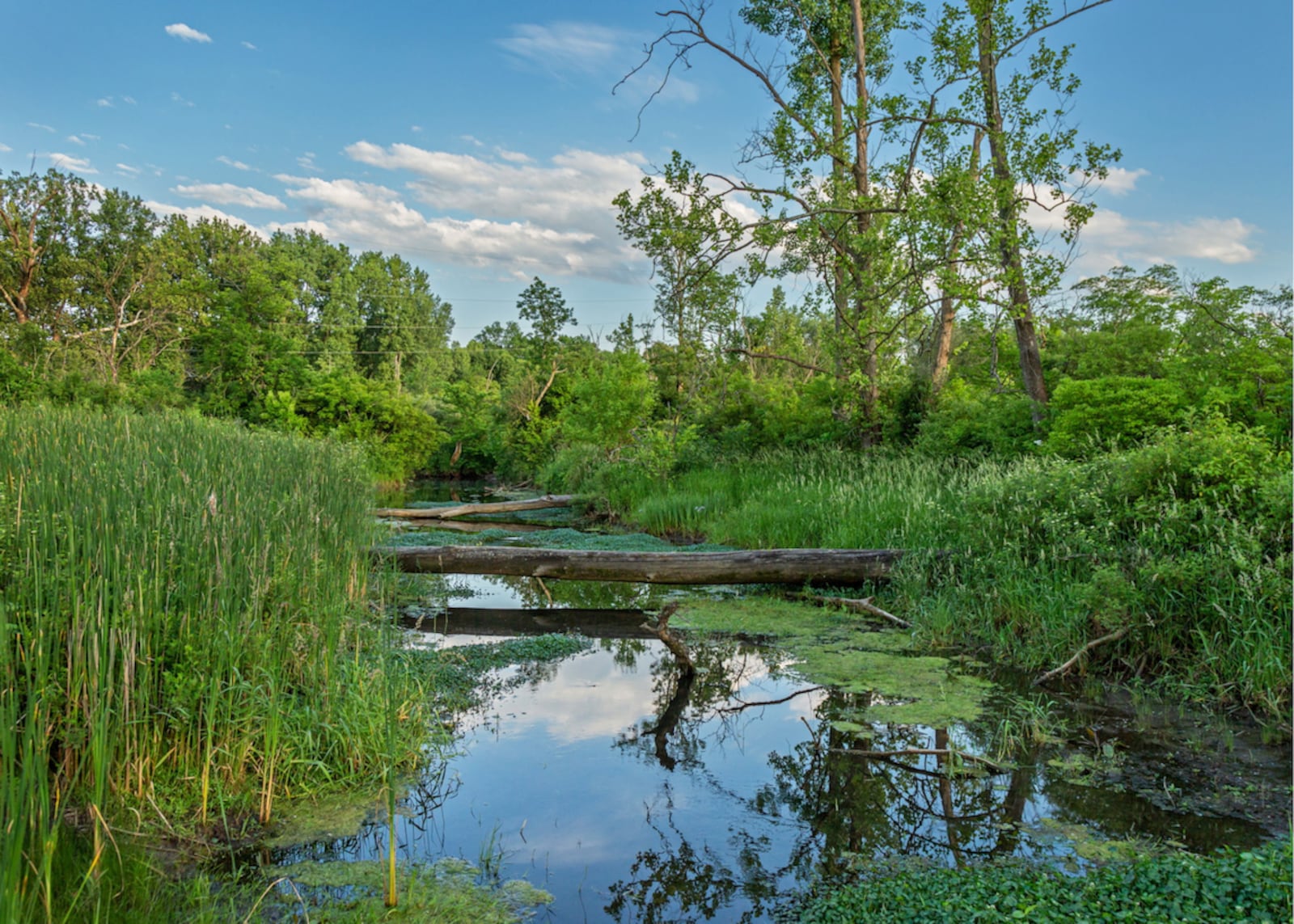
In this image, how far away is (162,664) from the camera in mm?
3277

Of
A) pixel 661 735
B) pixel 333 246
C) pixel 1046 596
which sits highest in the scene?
pixel 333 246

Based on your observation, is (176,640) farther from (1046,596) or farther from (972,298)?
(972,298)

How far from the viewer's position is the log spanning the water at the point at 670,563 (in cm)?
773

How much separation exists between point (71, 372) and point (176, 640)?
17.0 m

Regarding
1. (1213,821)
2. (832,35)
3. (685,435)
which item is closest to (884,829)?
(1213,821)

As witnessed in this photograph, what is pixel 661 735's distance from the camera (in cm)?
456

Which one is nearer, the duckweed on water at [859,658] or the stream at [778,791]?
the stream at [778,791]

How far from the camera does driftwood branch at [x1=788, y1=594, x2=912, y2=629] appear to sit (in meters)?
6.64

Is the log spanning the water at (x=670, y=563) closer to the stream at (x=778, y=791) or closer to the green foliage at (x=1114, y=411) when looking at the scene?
the stream at (x=778, y=791)

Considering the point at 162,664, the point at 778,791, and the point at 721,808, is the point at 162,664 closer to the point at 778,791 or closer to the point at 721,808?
the point at 721,808

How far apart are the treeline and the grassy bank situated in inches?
41.4

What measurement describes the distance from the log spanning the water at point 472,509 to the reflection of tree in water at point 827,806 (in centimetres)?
964

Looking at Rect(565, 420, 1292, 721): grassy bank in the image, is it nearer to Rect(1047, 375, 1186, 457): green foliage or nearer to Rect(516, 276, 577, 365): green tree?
Rect(1047, 375, 1186, 457): green foliage

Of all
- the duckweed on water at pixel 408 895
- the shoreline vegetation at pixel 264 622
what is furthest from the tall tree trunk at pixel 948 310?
the duckweed on water at pixel 408 895
